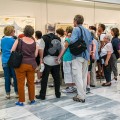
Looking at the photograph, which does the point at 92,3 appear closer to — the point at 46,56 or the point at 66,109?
the point at 46,56

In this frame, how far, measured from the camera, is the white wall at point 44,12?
7082 millimetres

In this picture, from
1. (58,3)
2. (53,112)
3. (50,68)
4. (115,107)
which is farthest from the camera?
(58,3)

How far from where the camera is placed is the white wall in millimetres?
7082

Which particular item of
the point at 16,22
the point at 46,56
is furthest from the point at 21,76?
the point at 16,22

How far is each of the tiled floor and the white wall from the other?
11.1 ft

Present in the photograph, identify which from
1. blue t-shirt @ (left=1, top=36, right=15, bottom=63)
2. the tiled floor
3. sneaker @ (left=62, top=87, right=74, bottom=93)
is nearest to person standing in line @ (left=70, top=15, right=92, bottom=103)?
the tiled floor

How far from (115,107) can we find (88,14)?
5.92m

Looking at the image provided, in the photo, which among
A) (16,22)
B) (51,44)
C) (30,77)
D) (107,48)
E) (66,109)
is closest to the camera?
(66,109)

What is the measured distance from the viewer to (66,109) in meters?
3.81

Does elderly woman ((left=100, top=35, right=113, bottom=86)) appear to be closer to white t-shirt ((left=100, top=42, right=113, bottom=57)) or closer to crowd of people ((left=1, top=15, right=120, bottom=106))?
white t-shirt ((left=100, top=42, right=113, bottom=57))

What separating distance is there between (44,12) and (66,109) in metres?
4.85

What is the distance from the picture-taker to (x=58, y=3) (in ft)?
26.7

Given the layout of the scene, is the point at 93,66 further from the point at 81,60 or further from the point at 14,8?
the point at 14,8

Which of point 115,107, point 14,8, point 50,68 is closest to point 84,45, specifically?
point 50,68
